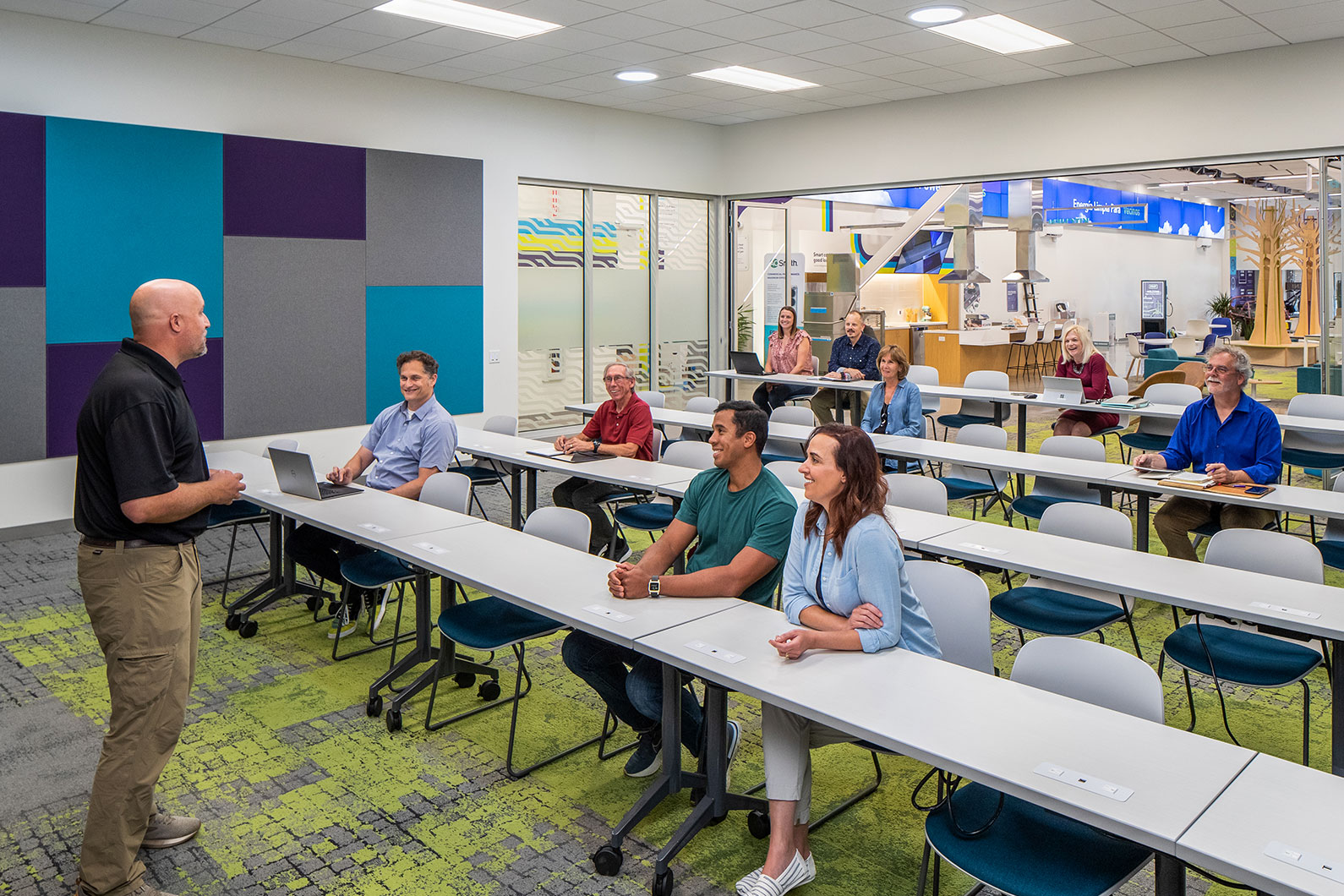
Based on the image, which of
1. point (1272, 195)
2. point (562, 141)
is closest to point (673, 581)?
point (562, 141)

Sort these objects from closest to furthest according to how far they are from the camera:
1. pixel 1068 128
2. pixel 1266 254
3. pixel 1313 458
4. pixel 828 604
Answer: pixel 828 604 → pixel 1313 458 → pixel 1068 128 → pixel 1266 254

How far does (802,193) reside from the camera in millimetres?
11188

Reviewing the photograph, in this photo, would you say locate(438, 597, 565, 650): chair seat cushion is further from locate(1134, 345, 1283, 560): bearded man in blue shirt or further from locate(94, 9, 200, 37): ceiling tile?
locate(94, 9, 200, 37): ceiling tile

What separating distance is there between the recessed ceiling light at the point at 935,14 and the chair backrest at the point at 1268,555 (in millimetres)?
4258

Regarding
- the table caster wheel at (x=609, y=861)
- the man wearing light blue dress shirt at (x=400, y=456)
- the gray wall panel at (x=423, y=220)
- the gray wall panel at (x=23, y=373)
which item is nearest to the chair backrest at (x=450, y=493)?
the man wearing light blue dress shirt at (x=400, y=456)

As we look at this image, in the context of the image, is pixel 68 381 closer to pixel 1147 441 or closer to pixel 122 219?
pixel 122 219

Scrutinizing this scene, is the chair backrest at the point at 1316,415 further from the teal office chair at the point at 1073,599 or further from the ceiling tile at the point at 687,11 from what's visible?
the ceiling tile at the point at 687,11

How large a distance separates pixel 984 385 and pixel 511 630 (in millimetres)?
6395

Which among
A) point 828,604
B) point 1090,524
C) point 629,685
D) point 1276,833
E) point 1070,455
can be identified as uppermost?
point 1070,455

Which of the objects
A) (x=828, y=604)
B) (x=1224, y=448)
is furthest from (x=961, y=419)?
(x=828, y=604)

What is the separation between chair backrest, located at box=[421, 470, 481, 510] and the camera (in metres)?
4.96

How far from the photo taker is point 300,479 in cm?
493

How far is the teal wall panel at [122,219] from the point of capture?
23.4 ft

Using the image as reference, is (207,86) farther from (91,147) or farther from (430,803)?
(430,803)
